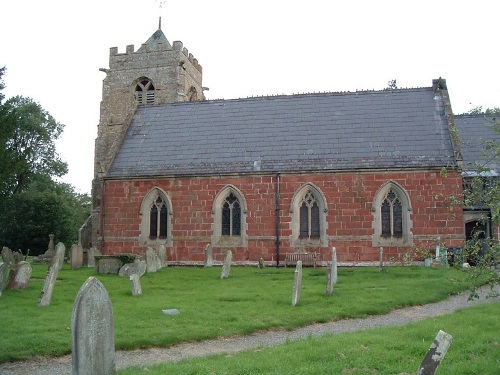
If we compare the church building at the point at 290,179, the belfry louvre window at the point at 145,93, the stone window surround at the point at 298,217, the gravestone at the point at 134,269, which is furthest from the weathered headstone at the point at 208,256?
the belfry louvre window at the point at 145,93

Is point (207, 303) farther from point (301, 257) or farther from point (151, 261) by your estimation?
point (301, 257)

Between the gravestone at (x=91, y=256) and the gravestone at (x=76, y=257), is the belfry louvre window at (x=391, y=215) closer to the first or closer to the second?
the gravestone at (x=91, y=256)

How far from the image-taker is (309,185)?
77.5 feet

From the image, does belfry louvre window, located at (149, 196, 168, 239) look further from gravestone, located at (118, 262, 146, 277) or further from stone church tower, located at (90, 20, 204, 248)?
stone church tower, located at (90, 20, 204, 248)

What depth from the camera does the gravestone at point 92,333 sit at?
6.31m

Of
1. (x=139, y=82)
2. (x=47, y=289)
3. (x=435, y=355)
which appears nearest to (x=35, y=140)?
(x=139, y=82)

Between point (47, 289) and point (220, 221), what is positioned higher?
point (220, 221)

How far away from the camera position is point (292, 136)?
1009 inches

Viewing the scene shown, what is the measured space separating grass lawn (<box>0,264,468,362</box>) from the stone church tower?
20.7 m

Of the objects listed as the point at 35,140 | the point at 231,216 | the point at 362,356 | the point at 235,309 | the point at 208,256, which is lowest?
the point at 362,356

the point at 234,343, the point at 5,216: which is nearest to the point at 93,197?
the point at 5,216

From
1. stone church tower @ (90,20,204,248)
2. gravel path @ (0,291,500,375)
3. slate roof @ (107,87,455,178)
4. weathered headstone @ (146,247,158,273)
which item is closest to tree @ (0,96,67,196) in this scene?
stone church tower @ (90,20,204,248)

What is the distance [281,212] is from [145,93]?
19848 millimetres

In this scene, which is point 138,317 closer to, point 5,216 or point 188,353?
point 188,353
